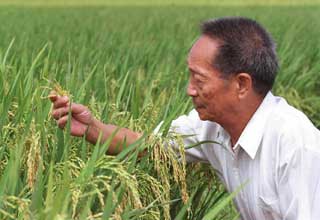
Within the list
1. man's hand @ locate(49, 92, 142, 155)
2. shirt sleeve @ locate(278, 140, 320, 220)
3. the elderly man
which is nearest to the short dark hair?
the elderly man

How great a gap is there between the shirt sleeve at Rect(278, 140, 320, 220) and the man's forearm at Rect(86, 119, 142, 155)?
19.0 inches

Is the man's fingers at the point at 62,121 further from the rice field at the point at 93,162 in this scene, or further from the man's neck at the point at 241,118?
the man's neck at the point at 241,118

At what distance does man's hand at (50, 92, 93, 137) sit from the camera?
7.99 ft

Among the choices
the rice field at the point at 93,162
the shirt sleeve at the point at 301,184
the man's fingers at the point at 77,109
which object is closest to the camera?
the rice field at the point at 93,162

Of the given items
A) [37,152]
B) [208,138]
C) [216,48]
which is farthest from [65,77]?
[37,152]

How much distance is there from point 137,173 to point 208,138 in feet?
1.48

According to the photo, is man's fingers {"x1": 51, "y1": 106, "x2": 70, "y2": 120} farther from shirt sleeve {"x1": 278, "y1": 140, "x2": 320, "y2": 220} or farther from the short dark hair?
shirt sleeve {"x1": 278, "y1": 140, "x2": 320, "y2": 220}

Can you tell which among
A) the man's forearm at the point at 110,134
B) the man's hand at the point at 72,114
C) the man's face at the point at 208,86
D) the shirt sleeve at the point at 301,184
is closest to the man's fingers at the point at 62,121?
the man's hand at the point at 72,114

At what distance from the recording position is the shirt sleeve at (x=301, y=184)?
2.41 meters

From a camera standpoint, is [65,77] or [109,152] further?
[65,77]

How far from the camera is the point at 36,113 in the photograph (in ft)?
8.05

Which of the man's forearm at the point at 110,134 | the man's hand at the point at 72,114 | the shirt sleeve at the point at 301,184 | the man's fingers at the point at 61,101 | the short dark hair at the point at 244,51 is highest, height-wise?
the short dark hair at the point at 244,51

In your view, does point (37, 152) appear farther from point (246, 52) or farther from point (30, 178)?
point (246, 52)

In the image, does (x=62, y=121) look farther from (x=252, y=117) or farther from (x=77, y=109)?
(x=252, y=117)
